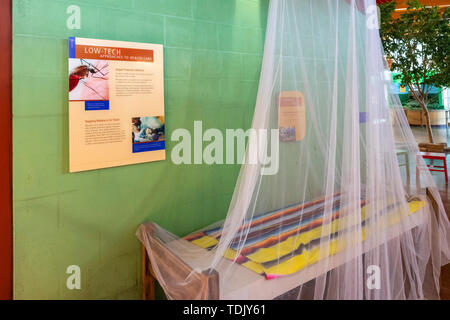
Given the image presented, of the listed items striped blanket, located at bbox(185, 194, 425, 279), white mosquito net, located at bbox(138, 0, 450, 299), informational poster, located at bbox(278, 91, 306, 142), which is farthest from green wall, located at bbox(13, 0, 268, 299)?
informational poster, located at bbox(278, 91, 306, 142)

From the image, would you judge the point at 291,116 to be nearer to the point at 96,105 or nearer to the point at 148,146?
the point at 148,146

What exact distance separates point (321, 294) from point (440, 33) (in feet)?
12.2

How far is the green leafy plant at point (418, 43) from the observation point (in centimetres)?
361

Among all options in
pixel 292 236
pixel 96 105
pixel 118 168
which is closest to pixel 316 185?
pixel 292 236

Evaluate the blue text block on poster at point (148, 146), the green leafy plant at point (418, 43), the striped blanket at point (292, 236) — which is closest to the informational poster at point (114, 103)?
the blue text block on poster at point (148, 146)

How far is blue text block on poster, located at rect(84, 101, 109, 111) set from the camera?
5.61ft

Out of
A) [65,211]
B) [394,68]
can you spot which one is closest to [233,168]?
[65,211]

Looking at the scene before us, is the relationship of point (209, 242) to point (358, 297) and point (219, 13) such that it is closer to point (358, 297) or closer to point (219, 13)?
point (358, 297)

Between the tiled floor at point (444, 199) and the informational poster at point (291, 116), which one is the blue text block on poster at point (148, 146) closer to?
the informational poster at point (291, 116)

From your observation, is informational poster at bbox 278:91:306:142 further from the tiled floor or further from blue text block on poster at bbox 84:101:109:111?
the tiled floor

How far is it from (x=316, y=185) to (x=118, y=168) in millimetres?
1211

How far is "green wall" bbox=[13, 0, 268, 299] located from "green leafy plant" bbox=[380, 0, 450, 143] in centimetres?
219

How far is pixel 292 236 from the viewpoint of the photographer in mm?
1790
